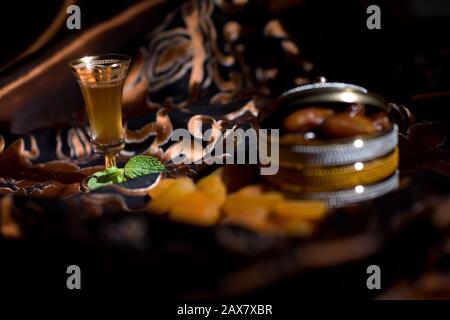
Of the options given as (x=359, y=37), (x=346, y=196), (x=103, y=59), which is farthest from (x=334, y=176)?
(x=359, y=37)

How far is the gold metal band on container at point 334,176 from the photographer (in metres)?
0.70

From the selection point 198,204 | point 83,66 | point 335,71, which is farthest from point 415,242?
point 335,71

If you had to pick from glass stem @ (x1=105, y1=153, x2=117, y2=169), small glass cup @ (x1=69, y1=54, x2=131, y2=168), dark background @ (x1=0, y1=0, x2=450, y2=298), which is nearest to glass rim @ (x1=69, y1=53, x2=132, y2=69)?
small glass cup @ (x1=69, y1=54, x2=131, y2=168)

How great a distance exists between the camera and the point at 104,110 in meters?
0.97

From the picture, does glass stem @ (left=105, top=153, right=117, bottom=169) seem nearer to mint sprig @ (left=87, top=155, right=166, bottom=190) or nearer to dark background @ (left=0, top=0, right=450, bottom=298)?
mint sprig @ (left=87, top=155, right=166, bottom=190)

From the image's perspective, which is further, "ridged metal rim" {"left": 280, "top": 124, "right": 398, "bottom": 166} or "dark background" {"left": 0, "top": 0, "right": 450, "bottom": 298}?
"dark background" {"left": 0, "top": 0, "right": 450, "bottom": 298}

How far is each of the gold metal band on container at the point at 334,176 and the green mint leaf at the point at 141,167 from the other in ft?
0.91

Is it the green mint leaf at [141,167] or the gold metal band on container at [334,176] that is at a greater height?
the green mint leaf at [141,167]

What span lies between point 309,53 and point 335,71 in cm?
8

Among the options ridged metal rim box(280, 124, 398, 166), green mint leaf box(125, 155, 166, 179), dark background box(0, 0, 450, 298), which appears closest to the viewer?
ridged metal rim box(280, 124, 398, 166)

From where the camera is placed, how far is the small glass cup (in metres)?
0.96

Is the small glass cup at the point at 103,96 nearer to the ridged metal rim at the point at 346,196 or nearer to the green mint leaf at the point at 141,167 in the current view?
the green mint leaf at the point at 141,167

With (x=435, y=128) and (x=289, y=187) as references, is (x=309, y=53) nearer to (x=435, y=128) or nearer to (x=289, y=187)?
(x=435, y=128)

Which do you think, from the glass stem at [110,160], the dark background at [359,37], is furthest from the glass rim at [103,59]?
the dark background at [359,37]
